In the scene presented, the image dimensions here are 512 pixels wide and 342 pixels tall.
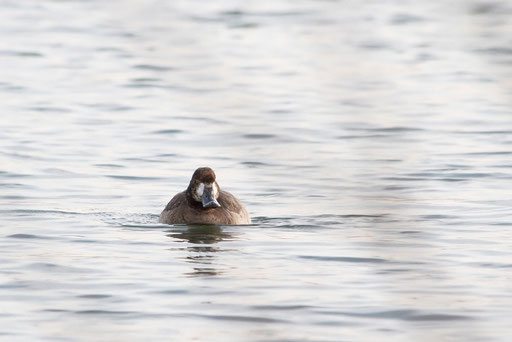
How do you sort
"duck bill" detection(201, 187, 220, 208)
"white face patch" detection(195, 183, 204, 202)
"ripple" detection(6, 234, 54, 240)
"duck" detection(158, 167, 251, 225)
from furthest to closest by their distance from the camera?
"white face patch" detection(195, 183, 204, 202)
"duck bill" detection(201, 187, 220, 208)
"duck" detection(158, 167, 251, 225)
"ripple" detection(6, 234, 54, 240)

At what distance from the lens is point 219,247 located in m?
12.5

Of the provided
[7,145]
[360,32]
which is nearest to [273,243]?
[7,145]

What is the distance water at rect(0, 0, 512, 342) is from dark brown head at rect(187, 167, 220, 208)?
0.51 m

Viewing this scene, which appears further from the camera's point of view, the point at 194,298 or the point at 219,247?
the point at 219,247

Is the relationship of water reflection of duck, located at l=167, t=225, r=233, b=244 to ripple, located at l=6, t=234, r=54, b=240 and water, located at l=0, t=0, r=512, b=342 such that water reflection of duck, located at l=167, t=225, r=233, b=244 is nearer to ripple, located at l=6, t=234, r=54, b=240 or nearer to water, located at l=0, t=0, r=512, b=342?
water, located at l=0, t=0, r=512, b=342

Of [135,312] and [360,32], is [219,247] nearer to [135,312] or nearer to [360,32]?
[135,312]

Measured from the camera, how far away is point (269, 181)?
1678cm

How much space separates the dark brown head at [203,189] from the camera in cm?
1386

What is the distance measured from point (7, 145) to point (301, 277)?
29.5 ft

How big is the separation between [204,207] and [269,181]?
9.66 feet

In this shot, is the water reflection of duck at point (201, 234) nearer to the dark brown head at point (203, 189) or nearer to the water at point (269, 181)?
the water at point (269, 181)

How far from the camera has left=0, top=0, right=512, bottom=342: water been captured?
2766mm

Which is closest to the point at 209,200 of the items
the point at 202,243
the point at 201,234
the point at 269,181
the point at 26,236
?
the point at 201,234

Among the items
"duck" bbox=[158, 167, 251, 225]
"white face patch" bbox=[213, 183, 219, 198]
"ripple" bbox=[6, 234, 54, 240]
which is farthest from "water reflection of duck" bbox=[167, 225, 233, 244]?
"ripple" bbox=[6, 234, 54, 240]
